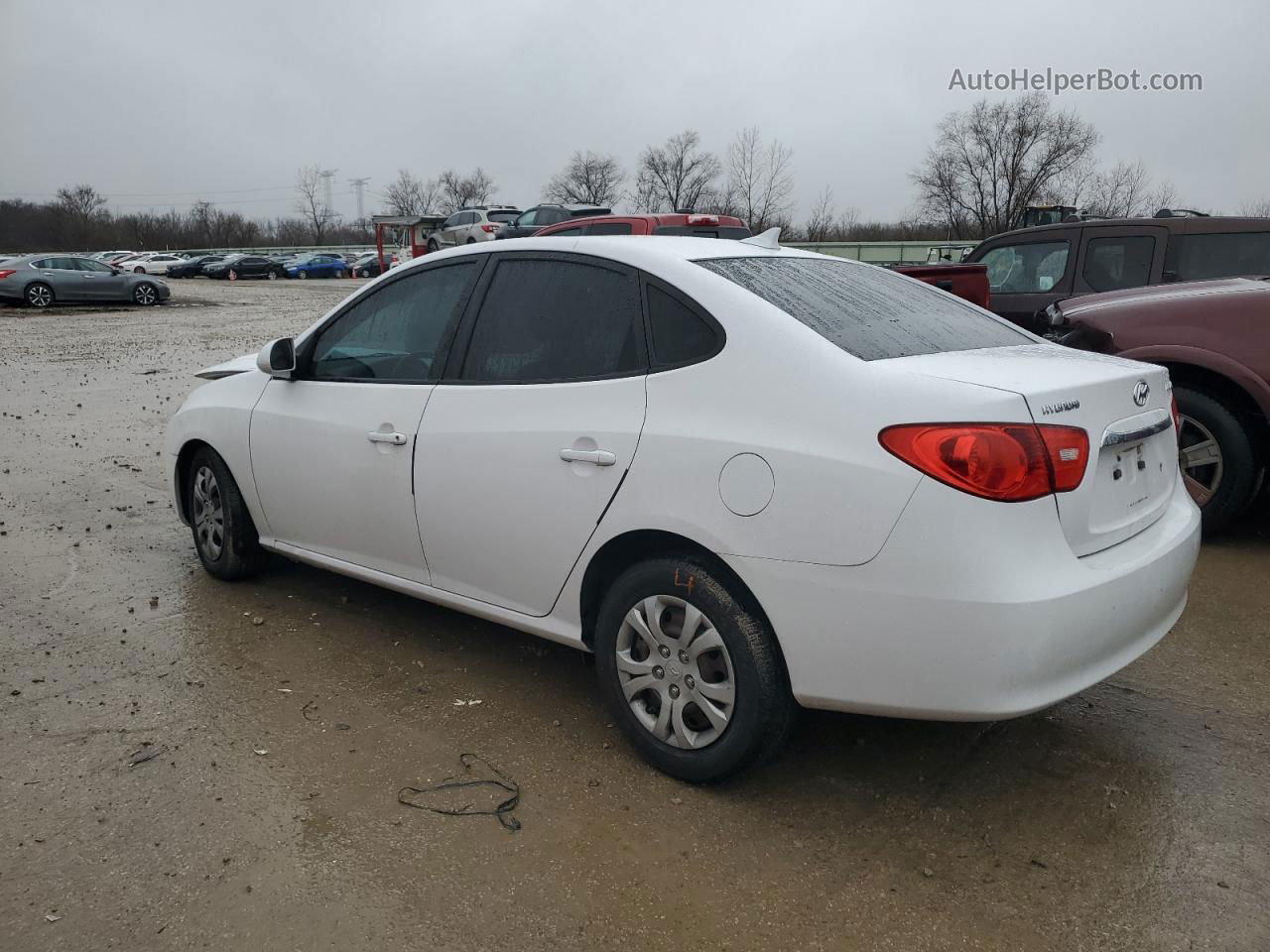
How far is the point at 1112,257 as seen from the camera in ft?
26.3

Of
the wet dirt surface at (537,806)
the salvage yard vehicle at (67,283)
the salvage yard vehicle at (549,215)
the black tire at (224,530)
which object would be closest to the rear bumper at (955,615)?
the wet dirt surface at (537,806)

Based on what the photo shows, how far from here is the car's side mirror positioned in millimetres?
4383

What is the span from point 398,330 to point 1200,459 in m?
4.23

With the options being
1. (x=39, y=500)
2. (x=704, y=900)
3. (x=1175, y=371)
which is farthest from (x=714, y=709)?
(x=39, y=500)

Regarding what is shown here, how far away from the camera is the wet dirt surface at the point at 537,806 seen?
A: 251cm

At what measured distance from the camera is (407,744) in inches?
134

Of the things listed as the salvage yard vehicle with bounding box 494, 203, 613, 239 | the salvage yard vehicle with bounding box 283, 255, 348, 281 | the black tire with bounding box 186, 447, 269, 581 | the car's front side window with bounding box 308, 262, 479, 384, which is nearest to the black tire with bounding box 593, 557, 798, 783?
the car's front side window with bounding box 308, 262, 479, 384

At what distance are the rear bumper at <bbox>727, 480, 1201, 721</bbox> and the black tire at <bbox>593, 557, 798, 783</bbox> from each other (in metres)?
0.08

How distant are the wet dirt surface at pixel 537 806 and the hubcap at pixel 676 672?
0.20m

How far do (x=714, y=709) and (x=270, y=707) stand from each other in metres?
1.71

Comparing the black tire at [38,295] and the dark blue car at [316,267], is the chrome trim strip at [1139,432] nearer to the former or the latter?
the black tire at [38,295]

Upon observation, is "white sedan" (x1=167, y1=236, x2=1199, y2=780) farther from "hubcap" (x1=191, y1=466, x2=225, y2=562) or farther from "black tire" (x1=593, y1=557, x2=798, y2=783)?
"hubcap" (x1=191, y1=466, x2=225, y2=562)

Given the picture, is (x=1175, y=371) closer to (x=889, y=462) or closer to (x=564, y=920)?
(x=889, y=462)

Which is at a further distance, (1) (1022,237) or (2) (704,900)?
(1) (1022,237)
